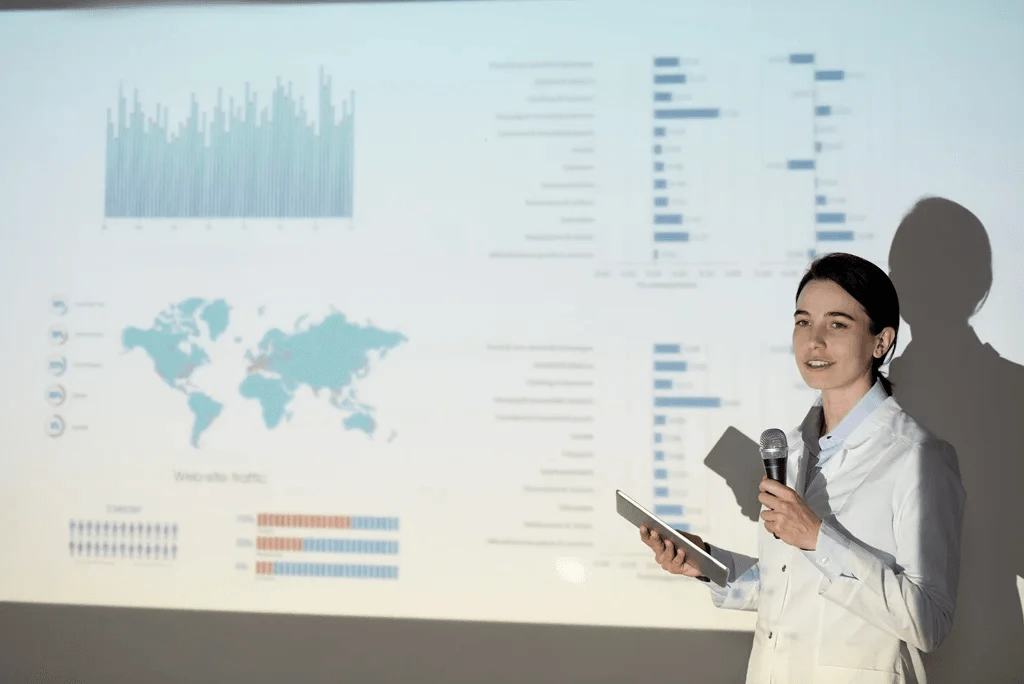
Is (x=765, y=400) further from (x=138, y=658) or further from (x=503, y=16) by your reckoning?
(x=138, y=658)

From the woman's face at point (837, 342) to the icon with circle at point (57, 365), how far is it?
219 centimetres

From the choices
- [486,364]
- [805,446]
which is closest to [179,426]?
[486,364]

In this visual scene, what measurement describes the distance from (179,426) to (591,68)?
1.65 metres

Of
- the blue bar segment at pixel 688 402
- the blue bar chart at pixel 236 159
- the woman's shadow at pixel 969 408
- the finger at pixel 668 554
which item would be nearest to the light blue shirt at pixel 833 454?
the finger at pixel 668 554

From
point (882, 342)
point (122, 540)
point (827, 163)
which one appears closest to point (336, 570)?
point (122, 540)

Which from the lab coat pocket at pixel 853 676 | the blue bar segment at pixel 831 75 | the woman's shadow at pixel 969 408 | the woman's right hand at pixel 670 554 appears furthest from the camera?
the blue bar segment at pixel 831 75

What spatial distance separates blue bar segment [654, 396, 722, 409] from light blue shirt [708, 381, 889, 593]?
459 mm

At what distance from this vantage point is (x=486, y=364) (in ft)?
8.59

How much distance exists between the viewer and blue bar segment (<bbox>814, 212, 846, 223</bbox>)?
2502 millimetres

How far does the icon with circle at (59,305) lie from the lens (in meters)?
2.76

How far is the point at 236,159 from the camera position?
2.75 meters

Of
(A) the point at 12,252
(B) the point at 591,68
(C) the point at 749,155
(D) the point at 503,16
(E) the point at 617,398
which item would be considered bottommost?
(E) the point at 617,398

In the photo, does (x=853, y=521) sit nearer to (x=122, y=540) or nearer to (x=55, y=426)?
(x=122, y=540)

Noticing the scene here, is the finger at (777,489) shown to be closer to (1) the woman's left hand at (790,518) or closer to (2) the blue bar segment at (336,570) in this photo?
(1) the woman's left hand at (790,518)
